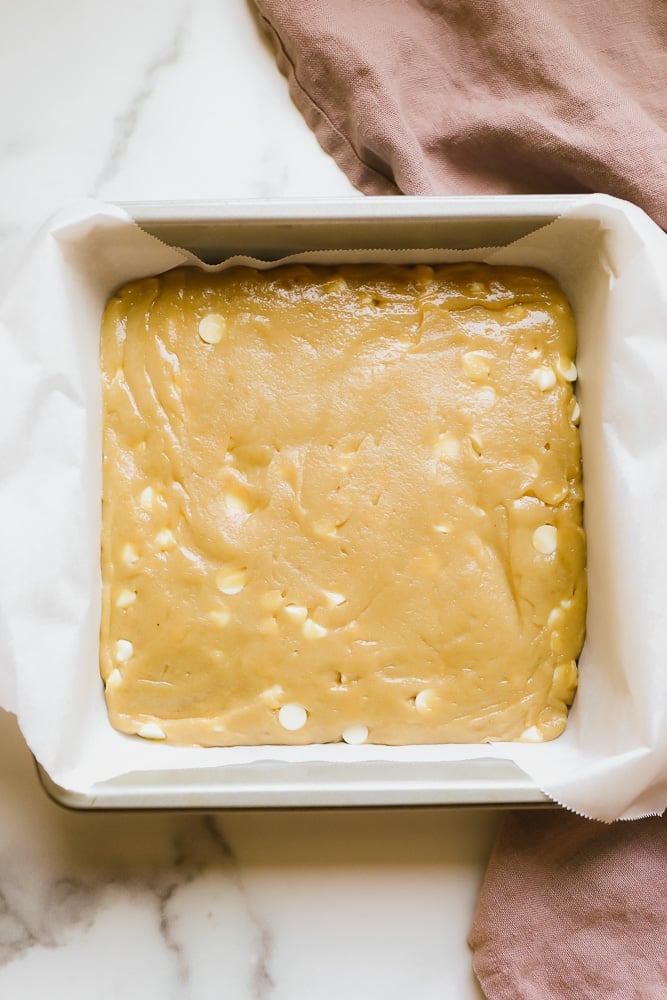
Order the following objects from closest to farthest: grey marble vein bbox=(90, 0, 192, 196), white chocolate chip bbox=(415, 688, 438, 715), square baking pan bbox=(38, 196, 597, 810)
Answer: square baking pan bbox=(38, 196, 597, 810)
white chocolate chip bbox=(415, 688, 438, 715)
grey marble vein bbox=(90, 0, 192, 196)

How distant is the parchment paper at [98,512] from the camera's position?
1024 millimetres

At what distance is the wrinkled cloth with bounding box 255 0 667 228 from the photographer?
3.90ft

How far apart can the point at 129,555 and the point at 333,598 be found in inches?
10.7

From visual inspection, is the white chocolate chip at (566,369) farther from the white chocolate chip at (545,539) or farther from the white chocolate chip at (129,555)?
the white chocolate chip at (129,555)

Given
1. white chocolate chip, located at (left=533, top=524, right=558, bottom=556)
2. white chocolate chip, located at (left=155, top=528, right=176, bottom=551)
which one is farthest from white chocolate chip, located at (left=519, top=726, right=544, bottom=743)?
white chocolate chip, located at (left=155, top=528, right=176, bottom=551)

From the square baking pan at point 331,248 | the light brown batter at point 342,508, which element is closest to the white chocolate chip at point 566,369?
the light brown batter at point 342,508

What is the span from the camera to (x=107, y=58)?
128cm

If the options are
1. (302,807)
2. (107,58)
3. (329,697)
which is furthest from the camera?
(107,58)

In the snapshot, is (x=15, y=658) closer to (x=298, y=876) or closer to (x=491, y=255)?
(x=298, y=876)

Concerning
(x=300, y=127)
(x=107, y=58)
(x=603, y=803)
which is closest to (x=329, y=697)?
(x=603, y=803)

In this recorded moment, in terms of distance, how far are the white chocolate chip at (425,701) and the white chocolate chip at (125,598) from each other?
39 cm

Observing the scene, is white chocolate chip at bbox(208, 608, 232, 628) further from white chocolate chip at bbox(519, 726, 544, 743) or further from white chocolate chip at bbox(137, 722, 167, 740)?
white chocolate chip at bbox(519, 726, 544, 743)

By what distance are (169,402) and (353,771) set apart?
20.4 inches

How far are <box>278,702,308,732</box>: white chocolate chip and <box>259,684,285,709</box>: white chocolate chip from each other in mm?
11
